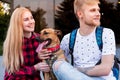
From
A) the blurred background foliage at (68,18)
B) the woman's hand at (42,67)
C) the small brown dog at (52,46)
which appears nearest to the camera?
the small brown dog at (52,46)

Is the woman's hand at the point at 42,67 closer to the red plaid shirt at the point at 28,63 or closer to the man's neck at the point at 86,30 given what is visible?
the red plaid shirt at the point at 28,63

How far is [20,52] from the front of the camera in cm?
381

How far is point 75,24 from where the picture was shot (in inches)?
687

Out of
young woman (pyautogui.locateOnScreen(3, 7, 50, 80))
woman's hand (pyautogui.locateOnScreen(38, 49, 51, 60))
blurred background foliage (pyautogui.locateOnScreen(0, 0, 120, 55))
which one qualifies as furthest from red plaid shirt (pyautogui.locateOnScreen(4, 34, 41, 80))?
blurred background foliage (pyautogui.locateOnScreen(0, 0, 120, 55))

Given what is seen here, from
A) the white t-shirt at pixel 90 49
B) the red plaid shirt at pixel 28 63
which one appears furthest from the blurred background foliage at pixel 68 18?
the white t-shirt at pixel 90 49

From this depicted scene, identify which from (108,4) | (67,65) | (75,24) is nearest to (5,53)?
(67,65)

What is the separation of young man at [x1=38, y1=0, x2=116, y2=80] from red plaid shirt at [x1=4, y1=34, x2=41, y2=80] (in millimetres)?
791

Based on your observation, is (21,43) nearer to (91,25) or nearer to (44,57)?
(44,57)

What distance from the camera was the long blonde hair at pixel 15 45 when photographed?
12.4ft

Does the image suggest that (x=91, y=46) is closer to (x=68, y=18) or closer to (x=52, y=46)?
(x=52, y=46)

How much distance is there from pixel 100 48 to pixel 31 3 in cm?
1705

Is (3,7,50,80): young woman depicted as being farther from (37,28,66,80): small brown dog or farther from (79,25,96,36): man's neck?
Result: (79,25,96,36): man's neck

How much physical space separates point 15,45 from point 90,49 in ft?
3.58

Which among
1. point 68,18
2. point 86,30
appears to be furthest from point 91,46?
point 68,18
